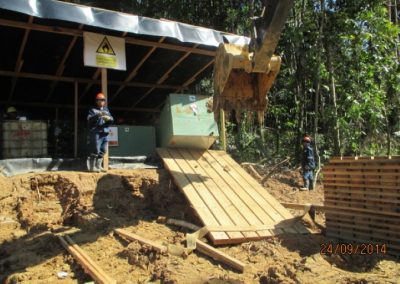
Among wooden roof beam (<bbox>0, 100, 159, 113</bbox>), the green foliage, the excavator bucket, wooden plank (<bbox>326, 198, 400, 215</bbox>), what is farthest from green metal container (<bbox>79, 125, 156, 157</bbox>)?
the green foliage

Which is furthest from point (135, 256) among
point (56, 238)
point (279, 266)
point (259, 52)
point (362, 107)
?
point (362, 107)

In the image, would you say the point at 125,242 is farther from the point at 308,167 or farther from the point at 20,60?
the point at 308,167

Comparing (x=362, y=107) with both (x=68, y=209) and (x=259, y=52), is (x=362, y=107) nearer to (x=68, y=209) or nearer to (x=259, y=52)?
(x=259, y=52)

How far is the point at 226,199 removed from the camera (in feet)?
25.4

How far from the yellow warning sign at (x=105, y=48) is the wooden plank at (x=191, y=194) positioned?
2.42 meters

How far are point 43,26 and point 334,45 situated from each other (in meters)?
9.11

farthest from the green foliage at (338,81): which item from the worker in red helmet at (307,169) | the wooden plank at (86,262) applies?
the wooden plank at (86,262)

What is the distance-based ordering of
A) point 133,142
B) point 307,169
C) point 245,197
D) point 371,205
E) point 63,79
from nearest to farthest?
1. point 371,205
2. point 245,197
3. point 133,142
4. point 63,79
5. point 307,169

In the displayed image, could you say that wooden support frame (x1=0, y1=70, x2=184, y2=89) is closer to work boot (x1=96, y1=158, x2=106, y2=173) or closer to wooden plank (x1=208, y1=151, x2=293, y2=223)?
wooden plank (x1=208, y1=151, x2=293, y2=223)

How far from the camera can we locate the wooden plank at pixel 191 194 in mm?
6488

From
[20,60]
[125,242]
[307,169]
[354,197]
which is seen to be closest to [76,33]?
[20,60]

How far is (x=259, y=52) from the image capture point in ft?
19.5

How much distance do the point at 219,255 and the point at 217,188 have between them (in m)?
2.33

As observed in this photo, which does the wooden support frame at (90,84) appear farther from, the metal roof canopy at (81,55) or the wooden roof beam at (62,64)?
the wooden roof beam at (62,64)
